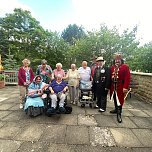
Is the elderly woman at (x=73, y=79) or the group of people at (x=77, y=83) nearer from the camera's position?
the group of people at (x=77, y=83)

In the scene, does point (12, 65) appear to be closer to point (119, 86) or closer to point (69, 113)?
point (69, 113)

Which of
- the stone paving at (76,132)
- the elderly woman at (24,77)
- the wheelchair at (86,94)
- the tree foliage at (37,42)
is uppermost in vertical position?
the tree foliage at (37,42)

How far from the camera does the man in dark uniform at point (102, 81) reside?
203 inches

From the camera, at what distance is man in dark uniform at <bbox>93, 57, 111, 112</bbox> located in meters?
5.15

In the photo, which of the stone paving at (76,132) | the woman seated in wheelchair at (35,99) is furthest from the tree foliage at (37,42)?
the stone paving at (76,132)

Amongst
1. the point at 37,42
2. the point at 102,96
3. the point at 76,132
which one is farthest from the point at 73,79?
the point at 37,42

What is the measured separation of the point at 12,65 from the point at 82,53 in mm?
6115

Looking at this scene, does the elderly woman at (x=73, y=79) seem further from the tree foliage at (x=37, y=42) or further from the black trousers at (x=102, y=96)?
the tree foliage at (x=37, y=42)

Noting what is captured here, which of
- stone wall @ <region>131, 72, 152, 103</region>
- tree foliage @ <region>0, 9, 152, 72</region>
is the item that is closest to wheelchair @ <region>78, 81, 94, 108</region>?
stone wall @ <region>131, 72, 152, 103</region>

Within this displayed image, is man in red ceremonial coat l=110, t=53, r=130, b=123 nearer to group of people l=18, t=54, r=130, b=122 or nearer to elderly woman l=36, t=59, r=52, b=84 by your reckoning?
group of people l=18, t=54, r=130, b=122

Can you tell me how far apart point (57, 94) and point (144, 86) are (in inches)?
175

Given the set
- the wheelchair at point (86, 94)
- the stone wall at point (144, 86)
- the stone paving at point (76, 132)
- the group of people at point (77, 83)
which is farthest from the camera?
the stone wall at point (144, 86)

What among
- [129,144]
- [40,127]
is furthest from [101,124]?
[40,127]

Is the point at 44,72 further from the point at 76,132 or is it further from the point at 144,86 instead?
the point at 144,86
